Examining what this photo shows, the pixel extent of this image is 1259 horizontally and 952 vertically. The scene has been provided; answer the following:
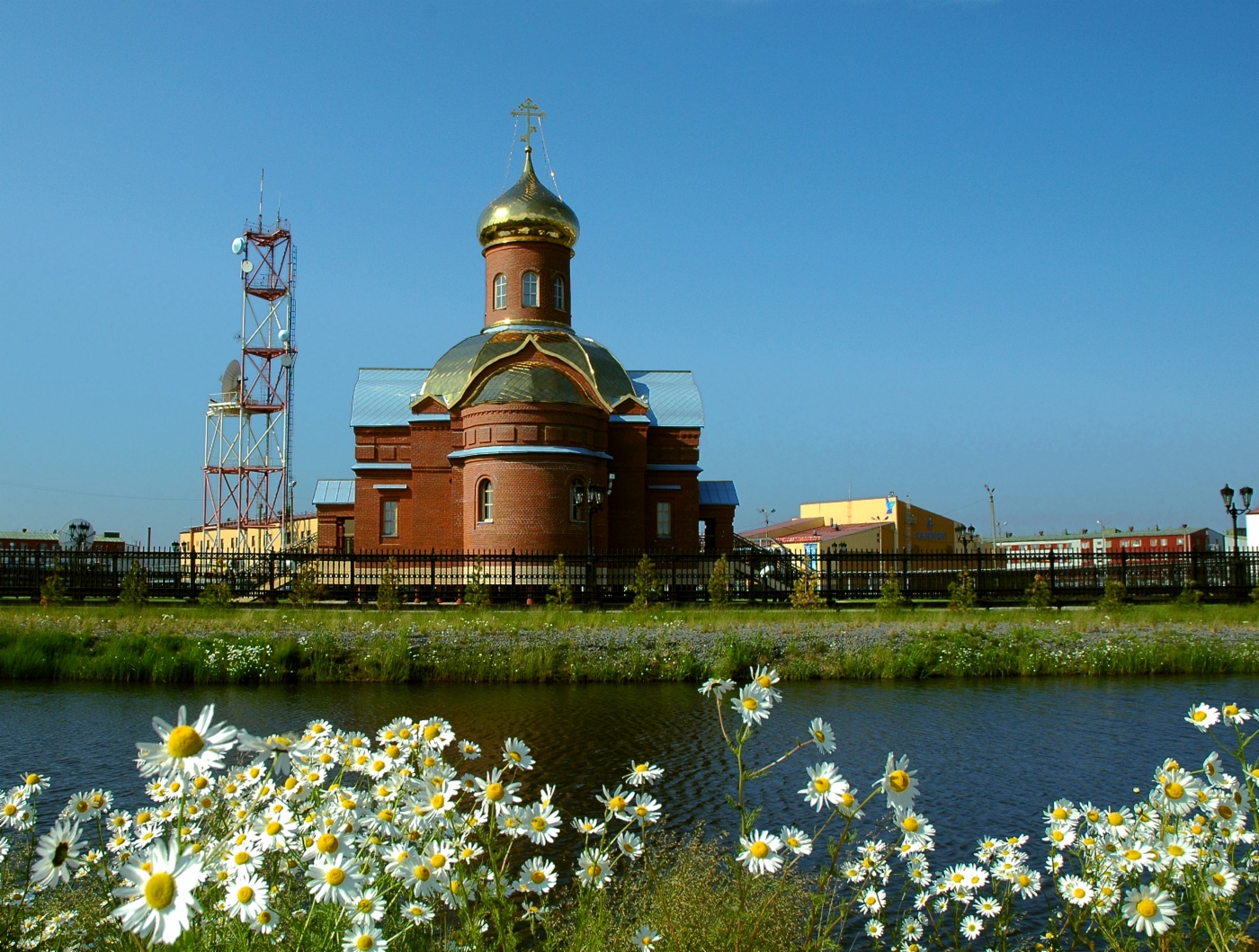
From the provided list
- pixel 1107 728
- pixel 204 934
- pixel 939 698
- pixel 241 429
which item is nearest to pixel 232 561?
pixel 939 698

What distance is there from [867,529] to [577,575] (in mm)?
38679

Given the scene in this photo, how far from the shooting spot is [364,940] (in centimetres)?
247

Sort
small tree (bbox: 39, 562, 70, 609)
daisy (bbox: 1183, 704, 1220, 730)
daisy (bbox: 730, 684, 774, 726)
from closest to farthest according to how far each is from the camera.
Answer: daisy (bbox: 730, 684, 774, 726) < daisy (bbox: 1183, 704, 1220, 730) < small tree (bbox: 39, 562, 70, 609)

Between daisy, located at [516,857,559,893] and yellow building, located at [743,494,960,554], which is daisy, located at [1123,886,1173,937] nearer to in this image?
daisy, located at [516,857,559,893]

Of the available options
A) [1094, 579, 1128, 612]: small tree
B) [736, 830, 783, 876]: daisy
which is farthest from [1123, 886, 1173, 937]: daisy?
[1094, 579, 1128, 612]: small tree

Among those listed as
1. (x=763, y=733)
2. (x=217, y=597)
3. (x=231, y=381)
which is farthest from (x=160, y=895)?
(x=231, y=381)

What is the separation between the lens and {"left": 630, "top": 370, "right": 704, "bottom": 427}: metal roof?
1214 inches

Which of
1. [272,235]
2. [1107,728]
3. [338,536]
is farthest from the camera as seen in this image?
[272,235]

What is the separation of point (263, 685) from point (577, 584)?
10.5m

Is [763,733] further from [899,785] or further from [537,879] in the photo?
[899,785]

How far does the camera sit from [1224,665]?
Answer: 15125 millimetres

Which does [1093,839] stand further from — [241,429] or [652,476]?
[241,429]

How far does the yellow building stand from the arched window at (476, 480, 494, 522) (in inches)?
1101

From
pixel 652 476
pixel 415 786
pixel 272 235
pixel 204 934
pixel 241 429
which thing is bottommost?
pixel 204 934
